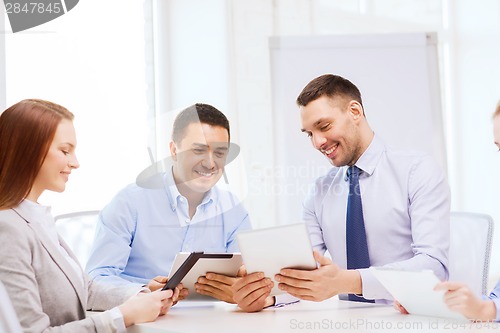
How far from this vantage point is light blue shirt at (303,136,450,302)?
2.21 m

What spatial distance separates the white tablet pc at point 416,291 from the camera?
5.20ft

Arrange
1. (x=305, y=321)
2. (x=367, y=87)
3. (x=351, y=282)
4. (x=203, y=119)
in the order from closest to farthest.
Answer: (x=305, y=321) < (x=351, y=282) < (x=203, y=119) < (x=367, y=87)

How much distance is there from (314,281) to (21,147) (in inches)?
33.4

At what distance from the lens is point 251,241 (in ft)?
5.87

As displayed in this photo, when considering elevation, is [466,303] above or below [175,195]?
below

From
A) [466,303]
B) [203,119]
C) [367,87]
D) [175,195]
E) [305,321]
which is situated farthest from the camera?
[367,87]

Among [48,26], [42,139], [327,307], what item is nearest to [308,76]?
[48,26]

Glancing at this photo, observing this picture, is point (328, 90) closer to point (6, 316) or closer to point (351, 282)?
point (351, 282)

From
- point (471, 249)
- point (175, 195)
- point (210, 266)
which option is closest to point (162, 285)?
point (210, 266)

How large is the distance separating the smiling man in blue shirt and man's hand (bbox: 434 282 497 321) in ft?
3.59

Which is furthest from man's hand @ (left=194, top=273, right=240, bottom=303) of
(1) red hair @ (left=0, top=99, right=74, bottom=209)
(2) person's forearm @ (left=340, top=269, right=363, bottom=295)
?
(1) red hair @ (left=0, top=99, right=74, bottom=209)

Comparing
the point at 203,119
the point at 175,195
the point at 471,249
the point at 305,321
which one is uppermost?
the point at 203,119

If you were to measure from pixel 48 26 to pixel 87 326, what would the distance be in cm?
204

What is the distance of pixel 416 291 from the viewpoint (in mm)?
1672
